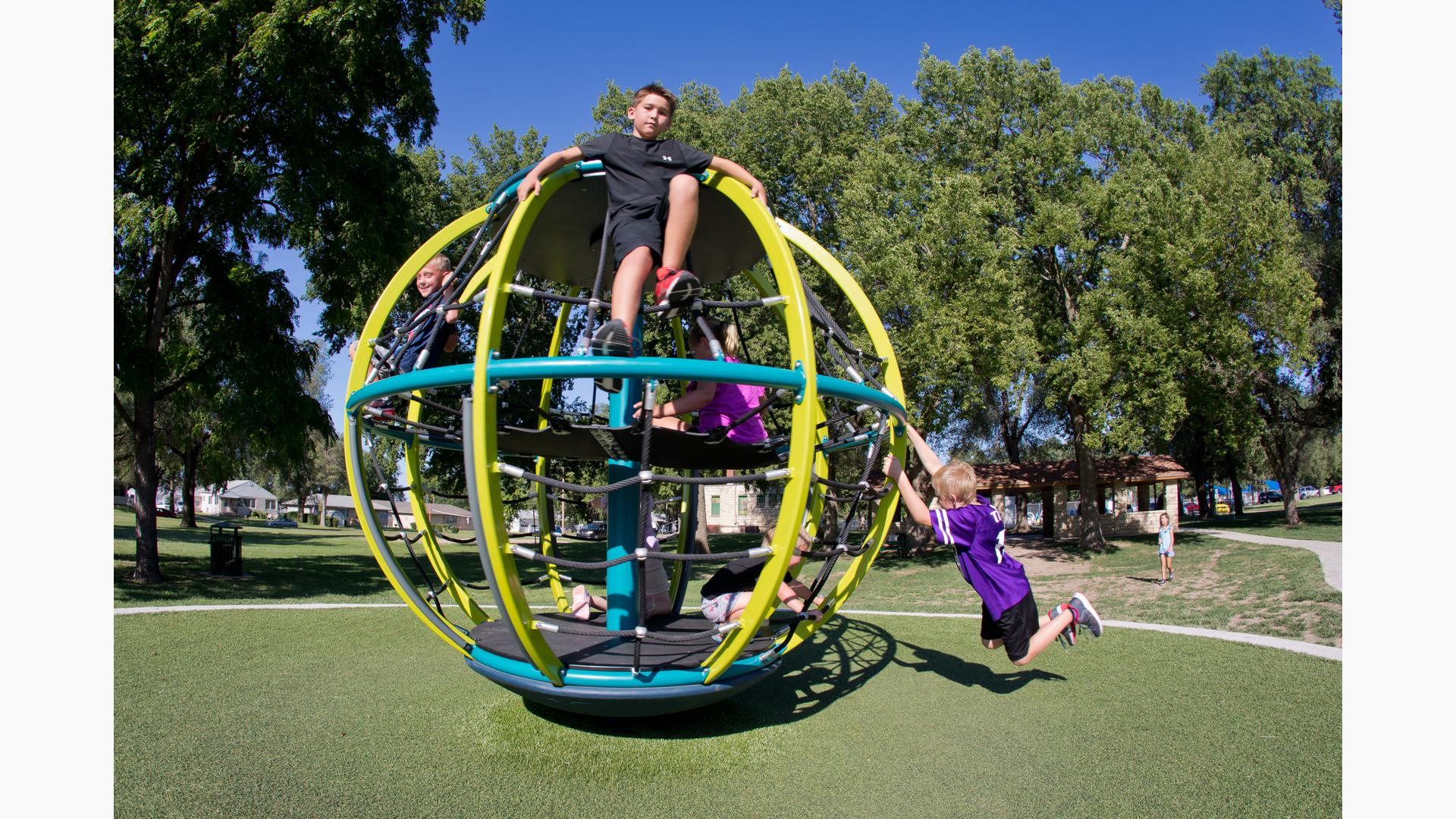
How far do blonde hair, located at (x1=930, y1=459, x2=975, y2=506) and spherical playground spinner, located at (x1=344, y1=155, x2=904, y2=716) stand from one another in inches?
11.9

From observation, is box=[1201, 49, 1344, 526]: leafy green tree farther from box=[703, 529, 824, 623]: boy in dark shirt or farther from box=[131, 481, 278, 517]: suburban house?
box=[131, 481, 278, 517]: suburban house

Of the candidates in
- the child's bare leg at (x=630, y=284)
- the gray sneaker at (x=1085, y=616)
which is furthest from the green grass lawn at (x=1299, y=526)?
the child's bare leg at (x=630, y=284)

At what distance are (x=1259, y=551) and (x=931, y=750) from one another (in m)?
18.7

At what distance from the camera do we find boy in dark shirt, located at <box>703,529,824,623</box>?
195 inches

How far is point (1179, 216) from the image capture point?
18.5 meters

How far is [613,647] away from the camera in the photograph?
4.54m

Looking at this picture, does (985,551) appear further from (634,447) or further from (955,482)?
(634,447)

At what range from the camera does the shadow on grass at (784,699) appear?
467cm

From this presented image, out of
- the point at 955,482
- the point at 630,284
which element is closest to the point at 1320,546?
the point at 955,482

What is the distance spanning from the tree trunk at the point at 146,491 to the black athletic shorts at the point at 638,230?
37.1 ft

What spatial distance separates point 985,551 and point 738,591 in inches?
63.5

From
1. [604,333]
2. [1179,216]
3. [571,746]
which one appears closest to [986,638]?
[571,746]

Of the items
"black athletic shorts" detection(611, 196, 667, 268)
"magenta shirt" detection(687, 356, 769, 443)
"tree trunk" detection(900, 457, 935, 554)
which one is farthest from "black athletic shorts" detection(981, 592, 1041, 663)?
"tree trunk" detection(900, 457, 935, 554)

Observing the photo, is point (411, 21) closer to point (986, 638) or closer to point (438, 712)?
point (438, 712)
